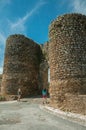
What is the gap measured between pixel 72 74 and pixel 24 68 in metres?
9.36

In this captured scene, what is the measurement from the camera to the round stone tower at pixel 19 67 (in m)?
20.3

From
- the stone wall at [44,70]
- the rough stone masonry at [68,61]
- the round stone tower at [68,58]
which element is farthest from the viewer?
the stone wall at [44,70]

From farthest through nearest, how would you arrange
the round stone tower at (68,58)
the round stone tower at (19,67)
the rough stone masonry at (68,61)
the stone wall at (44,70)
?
the stone wall at (44,70) < the round stone tower at (19,67) < the round stone tower at (68,58) < the rough stone masonry at (68,61)

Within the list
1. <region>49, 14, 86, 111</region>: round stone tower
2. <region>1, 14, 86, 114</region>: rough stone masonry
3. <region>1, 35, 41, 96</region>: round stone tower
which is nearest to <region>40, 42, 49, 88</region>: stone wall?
<region>1, 35, 41, 96</region>: round stone tower

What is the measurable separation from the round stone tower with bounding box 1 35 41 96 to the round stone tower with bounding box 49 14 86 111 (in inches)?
310

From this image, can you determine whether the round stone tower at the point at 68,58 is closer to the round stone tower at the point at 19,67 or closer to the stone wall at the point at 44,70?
the round stone tower at the point at 19,67

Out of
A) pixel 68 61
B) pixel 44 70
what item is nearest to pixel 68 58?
pixel 68 61

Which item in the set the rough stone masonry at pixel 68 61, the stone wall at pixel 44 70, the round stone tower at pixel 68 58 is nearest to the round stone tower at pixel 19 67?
the stone wall at pixel 44 70

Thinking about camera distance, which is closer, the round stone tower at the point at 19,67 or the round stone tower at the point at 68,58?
the round stone tower at the point at 68,58

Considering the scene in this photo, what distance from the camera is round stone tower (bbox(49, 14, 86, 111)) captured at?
11.9m

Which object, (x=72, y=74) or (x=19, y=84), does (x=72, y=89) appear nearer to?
(x=72, y=74)

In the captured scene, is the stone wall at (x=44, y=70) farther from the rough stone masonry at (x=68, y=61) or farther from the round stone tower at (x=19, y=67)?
the rough stone masonry at (x=68, y=61)

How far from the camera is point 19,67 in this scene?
20500 millimetres

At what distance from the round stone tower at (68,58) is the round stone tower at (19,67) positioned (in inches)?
310
